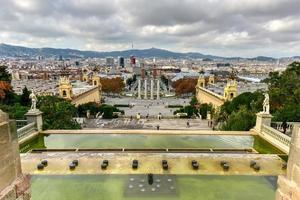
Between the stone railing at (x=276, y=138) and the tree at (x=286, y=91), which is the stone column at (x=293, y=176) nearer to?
the stone railing at (x=276, y=138)

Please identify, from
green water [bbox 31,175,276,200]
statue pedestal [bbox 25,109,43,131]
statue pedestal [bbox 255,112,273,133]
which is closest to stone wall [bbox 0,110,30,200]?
green water [bbox 31,175,276,200]

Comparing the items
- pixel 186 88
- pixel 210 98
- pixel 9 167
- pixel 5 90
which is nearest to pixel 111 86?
pixel 186 88

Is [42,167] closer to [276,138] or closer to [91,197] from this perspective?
[91,197]

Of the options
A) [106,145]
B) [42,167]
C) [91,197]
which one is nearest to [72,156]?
[42,167]

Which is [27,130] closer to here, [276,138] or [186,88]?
[276,138]

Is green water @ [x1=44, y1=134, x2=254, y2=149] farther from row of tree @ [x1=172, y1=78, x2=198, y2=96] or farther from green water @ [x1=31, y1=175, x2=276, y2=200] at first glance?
row of tree @ [x1=172, y1=78, x2=198, y2=96]

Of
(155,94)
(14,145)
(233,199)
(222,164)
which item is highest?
(14,145)

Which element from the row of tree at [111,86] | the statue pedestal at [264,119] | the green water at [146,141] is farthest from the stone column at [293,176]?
the row of tree at [111,86]
